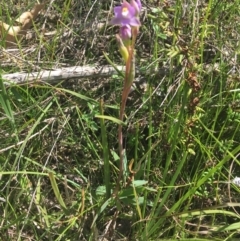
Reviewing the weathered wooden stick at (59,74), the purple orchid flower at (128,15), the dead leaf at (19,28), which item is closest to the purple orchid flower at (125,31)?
the purple orchid flower at (128,15)

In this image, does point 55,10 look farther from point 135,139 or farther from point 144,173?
point 144,173

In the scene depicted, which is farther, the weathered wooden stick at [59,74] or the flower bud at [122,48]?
the weathered wooden stick at [59,74]

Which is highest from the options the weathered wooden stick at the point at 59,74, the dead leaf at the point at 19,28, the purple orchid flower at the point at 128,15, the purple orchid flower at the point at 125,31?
the purple orchid flower at the point at 128,15

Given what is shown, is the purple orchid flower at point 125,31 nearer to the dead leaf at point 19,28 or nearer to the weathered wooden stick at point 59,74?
the weathered wooden stick at point 59,74

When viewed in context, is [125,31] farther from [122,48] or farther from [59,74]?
[59,74]

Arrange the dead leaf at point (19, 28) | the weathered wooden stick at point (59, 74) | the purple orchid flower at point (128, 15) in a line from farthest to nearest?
the dead leaf at point (19, 28) < the weathered wooden stick at point (59, 74) < the purple orchid flower at point (128, 15)

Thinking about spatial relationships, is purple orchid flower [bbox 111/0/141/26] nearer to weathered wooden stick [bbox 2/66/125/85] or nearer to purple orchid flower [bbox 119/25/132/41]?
purple orchid flower [bbox 119/25/132/41]

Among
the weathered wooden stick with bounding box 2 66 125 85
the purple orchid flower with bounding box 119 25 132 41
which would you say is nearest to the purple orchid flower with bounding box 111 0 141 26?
the purple orchid flower with bounding box 119 25 132 41

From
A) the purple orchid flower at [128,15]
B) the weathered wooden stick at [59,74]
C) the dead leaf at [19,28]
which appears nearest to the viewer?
the purple orchid flower at [128,15]
